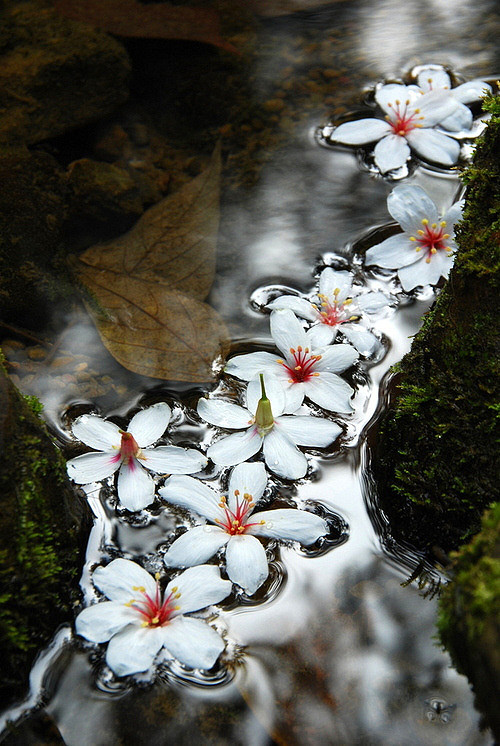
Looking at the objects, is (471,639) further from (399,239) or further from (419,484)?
(399,239)

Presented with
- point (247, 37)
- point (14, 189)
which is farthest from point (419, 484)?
point (247, 37)

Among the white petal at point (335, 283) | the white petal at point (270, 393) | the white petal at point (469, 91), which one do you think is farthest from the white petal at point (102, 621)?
→ the white petal at point (469, 91)

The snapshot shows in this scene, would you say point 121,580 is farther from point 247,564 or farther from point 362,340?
point 362,340

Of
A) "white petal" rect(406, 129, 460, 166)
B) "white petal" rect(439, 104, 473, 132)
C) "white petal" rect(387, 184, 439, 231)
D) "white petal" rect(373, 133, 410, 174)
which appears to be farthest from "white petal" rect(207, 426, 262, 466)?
"white petal" rect(439, 104, 473, 132)

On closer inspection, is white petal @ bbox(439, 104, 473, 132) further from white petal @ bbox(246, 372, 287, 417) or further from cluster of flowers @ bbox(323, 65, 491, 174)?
white petal @ bbox(246, 372, 287, 417)

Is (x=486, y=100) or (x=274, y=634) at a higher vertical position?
(x=486, y=100)
